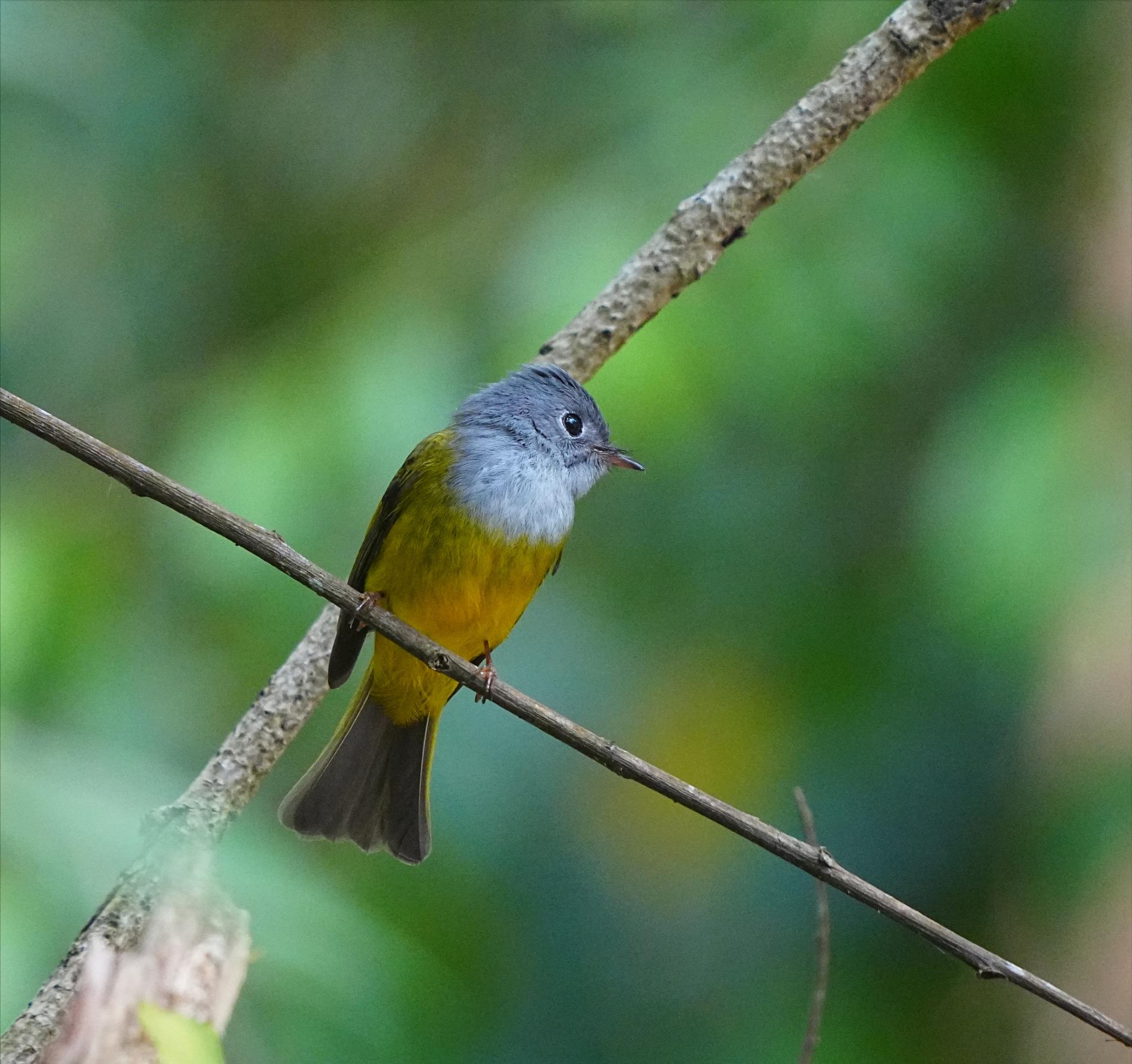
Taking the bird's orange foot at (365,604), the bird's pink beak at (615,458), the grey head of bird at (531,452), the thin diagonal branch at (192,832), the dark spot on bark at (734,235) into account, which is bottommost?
the thin diagonal branch at (192,832)

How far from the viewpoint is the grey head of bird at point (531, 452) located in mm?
2932

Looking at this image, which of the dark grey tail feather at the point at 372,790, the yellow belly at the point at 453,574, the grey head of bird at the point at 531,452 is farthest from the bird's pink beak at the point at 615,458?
the dark grey tail feather at the point at 372,790

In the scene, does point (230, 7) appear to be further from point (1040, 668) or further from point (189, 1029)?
point (189, 1029)

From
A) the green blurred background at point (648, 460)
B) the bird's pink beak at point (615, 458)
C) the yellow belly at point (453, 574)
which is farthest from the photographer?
the green blurred background at point (648, 460)

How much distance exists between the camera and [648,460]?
4.00 m

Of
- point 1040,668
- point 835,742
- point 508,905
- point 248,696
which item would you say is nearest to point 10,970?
point 248,696

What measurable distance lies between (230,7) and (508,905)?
3331mm

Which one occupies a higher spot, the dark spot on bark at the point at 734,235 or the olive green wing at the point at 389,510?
the dark spot on bark at the point at 734,235

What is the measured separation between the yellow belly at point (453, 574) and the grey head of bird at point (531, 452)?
0.05 meters

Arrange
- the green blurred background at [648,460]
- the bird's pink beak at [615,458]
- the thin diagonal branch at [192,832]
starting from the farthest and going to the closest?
the green blurred background at [648,460] < the bird's pink beak at [615,458] < the thin diagonal branch at [192,832]

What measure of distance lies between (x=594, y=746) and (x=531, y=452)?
1.17 metres

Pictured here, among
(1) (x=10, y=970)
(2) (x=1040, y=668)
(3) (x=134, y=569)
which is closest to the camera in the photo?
(1) (x=10, y=970)

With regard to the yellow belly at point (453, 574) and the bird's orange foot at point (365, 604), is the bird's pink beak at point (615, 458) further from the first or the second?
the bird's orange foot at point (365, 604)

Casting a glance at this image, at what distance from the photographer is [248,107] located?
4.71m
